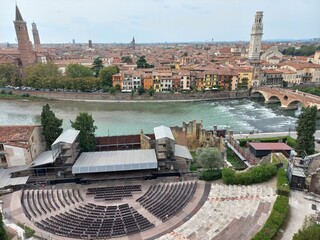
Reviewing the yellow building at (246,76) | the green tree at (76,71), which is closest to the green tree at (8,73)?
the green tree at (76,71)

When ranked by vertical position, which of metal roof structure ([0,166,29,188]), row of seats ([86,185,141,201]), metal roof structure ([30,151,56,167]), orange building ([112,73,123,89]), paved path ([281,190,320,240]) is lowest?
row of seats ([86,185,141,201])

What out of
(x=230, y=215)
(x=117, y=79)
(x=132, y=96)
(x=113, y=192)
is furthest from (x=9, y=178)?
(x=117, y=79)

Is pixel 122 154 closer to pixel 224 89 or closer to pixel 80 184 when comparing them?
pixel 80 184

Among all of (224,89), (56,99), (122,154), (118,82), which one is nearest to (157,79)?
(118,82)

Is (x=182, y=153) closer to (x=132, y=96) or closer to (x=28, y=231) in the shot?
(x=28, y=231)

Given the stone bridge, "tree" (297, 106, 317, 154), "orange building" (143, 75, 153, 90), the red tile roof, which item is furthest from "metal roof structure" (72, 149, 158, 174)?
"orange building" (143, 75, 153, 90)

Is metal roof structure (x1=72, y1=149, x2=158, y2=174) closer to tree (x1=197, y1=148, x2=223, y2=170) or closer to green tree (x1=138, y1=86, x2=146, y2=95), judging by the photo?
tree (x1=197, y1=148, x2=223, y2=170)
